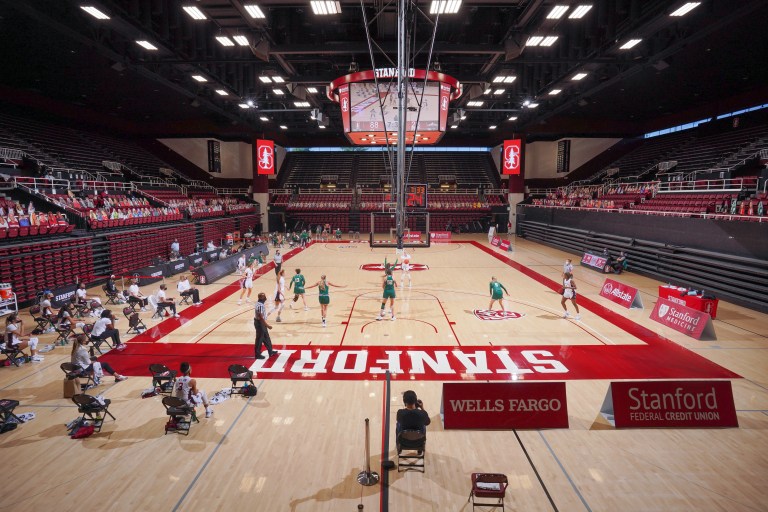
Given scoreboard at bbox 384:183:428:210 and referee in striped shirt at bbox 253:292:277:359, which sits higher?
scoreboard at bbox 384:183:428:210

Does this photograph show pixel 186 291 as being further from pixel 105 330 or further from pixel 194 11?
pixel 194 11

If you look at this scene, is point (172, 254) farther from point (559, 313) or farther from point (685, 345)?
point (685, 345)

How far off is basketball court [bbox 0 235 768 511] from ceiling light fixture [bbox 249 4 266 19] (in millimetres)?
10808

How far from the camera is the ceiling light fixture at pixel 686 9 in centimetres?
1380

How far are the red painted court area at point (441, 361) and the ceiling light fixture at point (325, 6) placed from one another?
→ 1082 cm

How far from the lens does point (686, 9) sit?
14.2 meters

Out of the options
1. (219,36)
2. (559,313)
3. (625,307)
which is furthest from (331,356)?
(219,36)

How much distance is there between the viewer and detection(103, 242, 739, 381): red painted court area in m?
8.87

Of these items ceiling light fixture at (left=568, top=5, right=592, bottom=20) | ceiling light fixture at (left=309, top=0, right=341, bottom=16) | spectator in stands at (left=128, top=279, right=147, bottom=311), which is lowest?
spectator in stands at (left=128, top=279, right=147, bottom=311)

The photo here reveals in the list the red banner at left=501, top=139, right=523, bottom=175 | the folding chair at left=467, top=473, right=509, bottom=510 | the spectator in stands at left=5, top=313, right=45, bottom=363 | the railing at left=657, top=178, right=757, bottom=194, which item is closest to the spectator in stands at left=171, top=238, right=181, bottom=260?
the spectator in stands at left=5, top=313, right=45, bottom=363

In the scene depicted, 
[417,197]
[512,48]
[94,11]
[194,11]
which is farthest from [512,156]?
[94,11]

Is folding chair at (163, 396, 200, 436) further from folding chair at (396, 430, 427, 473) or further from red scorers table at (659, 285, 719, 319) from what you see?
red scorers table at (659, 285, 719, 319)

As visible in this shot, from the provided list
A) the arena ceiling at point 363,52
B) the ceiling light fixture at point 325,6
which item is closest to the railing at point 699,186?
the arena ceiling at point 363,52

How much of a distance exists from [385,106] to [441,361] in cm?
1212
